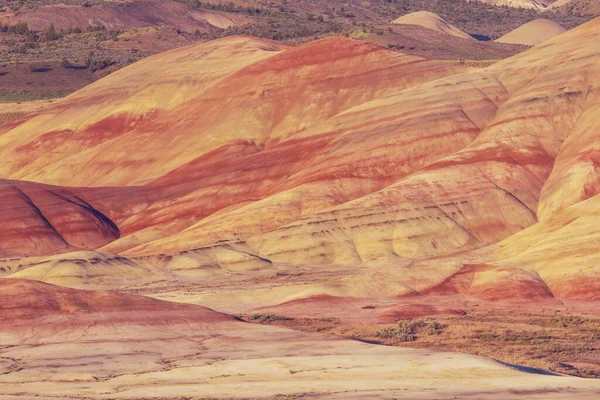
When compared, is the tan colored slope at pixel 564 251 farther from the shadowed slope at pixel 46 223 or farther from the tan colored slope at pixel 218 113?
the shadowed slope at pixel 46 223

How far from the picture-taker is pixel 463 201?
257 ft

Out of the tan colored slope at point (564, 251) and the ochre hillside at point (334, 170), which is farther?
the ochre hillside at point (334, 170)

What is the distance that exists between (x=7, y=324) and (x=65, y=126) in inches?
2755

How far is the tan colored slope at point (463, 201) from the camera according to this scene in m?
75.8

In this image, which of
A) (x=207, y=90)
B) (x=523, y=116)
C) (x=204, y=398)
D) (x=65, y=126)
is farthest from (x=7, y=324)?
(x=65, y=126)

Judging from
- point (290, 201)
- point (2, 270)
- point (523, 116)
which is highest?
point (523, 116)

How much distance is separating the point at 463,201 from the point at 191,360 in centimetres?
3760

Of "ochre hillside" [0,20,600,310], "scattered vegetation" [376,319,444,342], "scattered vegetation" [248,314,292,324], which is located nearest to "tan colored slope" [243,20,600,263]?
"ochre hillside" [0,20,600,310]

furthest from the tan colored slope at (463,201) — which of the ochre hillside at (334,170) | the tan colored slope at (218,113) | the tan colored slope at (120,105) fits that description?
the tan colored slope at (120,105)

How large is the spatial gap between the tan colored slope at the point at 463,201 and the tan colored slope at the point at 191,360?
840 inches

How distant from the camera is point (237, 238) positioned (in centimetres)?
7844

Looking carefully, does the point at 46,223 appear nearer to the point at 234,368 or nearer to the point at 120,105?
the point at 120,105

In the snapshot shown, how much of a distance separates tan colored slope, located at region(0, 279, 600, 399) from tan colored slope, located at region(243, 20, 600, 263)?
840 inches

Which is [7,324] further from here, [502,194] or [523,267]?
[502,194]
